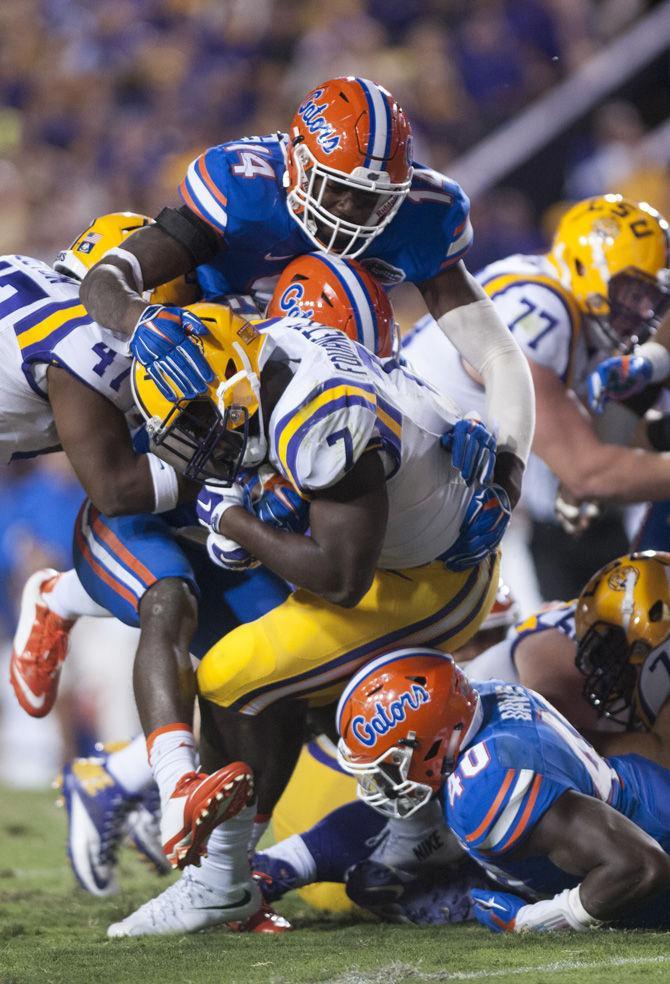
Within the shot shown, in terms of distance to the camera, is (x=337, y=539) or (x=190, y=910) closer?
(x=337, y=539)

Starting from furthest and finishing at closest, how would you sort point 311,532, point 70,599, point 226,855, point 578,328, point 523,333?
point 578,328 → point 523,333 → point 70,599 → point 226,855 → point 311,532

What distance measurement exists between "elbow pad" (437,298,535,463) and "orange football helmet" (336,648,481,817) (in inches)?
27.3

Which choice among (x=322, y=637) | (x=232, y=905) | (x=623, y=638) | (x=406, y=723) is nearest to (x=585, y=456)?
(x=623, y=638)

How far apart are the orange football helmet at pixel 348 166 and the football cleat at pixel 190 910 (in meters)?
1.47

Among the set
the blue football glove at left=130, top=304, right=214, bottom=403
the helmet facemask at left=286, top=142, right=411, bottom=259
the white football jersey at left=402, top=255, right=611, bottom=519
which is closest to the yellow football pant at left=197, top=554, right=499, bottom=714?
the blue football glove at left=130, top=304, right=214, bottom=403

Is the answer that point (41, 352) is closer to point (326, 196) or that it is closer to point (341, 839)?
point (326, 196)

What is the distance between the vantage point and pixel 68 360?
3.29m

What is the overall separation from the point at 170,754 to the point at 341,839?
0.70m

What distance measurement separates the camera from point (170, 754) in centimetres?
300

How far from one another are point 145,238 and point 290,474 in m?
0.82

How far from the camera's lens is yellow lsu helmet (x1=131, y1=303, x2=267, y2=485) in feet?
9.34

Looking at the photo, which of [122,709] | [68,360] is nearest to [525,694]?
[68,360]

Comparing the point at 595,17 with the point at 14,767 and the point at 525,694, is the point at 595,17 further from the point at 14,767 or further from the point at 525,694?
the point at 525,694

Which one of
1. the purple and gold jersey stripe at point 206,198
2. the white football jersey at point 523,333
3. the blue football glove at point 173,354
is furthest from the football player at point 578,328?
the blue football glove at point 173,354
